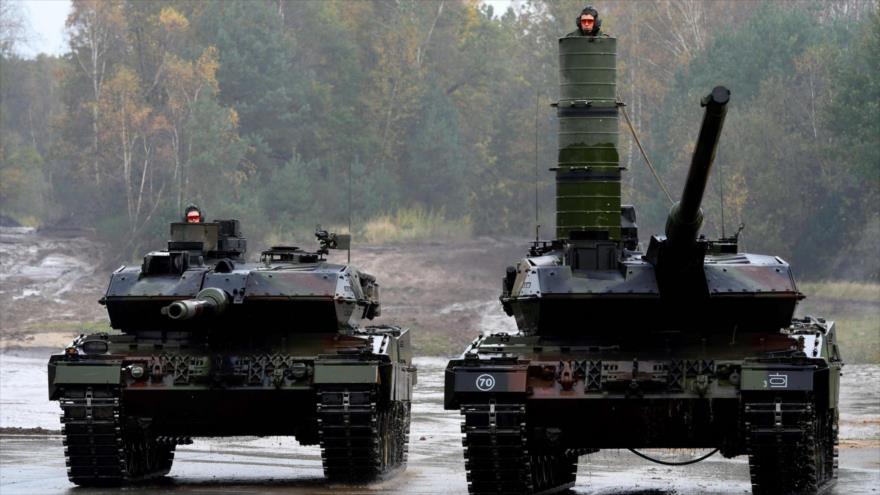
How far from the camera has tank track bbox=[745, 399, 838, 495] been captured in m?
18.5

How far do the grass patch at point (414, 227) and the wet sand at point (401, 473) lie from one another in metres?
36.6

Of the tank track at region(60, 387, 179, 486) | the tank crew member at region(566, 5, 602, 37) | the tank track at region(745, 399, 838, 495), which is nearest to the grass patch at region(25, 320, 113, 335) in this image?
the tank track at region(60, 387, 179, 486)

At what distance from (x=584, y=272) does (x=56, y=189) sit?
7181 centimetres

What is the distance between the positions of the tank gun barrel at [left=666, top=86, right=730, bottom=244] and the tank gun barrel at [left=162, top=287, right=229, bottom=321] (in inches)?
195

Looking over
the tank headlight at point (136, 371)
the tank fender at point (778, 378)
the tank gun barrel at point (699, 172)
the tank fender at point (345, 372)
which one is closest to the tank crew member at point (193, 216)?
the tank headlight at point (136, 371)

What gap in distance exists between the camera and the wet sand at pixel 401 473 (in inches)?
840

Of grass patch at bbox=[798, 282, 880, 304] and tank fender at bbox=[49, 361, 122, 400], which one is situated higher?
tank fender at bbox=[49, 361, 122, 400]

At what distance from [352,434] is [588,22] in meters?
5.41

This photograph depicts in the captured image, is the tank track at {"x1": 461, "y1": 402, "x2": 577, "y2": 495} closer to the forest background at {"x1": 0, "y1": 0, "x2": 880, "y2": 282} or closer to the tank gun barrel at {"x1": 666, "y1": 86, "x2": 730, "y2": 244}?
the tank gun barrel at {"x1": 666, "y1": 86, "x2": 730, "y2": 244}

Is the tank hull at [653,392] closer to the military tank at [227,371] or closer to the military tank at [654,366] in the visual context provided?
the military tank at [654,366]

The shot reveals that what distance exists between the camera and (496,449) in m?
18.9

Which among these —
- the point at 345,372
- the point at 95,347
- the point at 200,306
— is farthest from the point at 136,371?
the point at 345,372

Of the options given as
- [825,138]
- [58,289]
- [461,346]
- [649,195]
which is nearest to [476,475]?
[461,346]

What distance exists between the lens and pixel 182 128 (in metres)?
73.0
